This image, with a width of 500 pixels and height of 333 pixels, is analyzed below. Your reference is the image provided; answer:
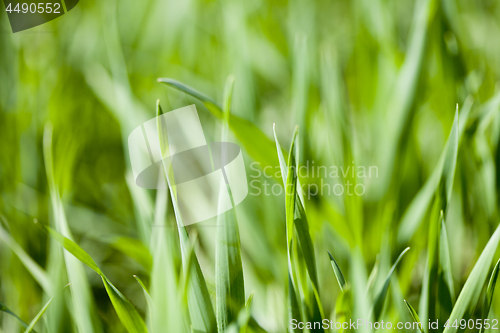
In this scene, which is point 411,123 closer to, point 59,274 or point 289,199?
point 289,199

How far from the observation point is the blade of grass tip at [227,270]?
0.17m

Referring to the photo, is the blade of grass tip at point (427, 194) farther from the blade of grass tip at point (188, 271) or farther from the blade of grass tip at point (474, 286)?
the blade of grass tip at point (188, 271)

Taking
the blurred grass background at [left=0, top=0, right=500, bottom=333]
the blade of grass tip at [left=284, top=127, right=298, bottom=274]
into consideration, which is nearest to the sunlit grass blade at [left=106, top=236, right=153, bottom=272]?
the blurred grass background at [left=0, top=0, right=500, bottom=333]

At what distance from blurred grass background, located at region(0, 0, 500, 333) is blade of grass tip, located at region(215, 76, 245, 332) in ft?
0.13

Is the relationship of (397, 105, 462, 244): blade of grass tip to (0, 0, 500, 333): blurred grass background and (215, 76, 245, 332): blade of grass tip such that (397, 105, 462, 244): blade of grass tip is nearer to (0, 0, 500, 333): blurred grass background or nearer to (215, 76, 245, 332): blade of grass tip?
(0, 0, 500, 333): blurred grass background

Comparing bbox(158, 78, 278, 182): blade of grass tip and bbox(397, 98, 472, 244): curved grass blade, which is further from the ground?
bbox(158, 78, 278, 182): blade of grass tip

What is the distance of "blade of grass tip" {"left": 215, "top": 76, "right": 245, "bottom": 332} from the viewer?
0.17m

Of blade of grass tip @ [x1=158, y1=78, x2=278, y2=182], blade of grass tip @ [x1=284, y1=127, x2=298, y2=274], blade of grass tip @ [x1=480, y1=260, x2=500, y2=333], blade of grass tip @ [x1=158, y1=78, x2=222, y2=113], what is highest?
blade of grass tip @ [x1=158, y1=78, x2=222, y2=113]

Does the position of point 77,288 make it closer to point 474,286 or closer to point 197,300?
point 197,300

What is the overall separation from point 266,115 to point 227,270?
0.16m

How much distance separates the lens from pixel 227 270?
0.56 ft

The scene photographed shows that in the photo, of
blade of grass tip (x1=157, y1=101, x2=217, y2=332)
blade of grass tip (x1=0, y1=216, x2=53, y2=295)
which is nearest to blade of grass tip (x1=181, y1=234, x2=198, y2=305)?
blade of grass tip (x1=157, y1=101, x2=217, y2=332)

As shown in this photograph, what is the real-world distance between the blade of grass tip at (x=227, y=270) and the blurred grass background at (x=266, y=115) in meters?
0.04

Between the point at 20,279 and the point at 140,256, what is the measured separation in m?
0.10
